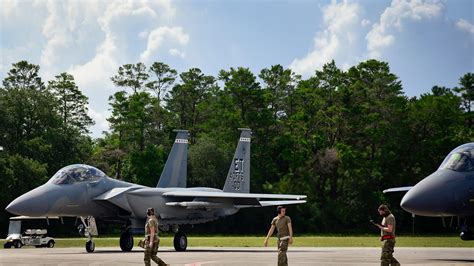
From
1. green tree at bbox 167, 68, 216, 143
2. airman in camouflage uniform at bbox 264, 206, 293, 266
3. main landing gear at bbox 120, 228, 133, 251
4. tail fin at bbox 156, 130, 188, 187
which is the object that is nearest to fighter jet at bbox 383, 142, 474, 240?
airman in camouflage uniform at bbox 264, 206, 293, 266

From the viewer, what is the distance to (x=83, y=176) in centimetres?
2625

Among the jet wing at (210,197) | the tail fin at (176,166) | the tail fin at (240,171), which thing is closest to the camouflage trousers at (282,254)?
the jet wing at (210,197)

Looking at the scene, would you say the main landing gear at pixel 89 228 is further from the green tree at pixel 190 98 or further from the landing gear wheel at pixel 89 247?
the green tree at pixel 190 98

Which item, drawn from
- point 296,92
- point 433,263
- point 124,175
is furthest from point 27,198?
point 296,92

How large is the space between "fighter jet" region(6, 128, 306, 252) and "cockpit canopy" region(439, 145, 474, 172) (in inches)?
352

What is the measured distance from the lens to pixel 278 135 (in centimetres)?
6669

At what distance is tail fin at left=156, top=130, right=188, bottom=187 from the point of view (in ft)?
115

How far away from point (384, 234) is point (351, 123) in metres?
49.6

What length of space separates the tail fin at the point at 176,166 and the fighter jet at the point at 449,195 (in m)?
16.9

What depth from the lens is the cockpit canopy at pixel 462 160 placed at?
20344mm

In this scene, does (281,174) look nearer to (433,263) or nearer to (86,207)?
(86,207)

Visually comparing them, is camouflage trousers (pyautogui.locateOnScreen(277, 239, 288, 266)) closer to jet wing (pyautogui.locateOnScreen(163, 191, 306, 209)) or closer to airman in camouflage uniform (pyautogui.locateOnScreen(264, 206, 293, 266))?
airman in camouflage uniform (pyautogui.locateOnScreen(264, 206, 293, 266))

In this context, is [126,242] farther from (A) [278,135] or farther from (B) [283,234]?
(A) [278,135]

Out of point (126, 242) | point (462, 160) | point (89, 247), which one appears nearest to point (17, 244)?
point (126, 242)
